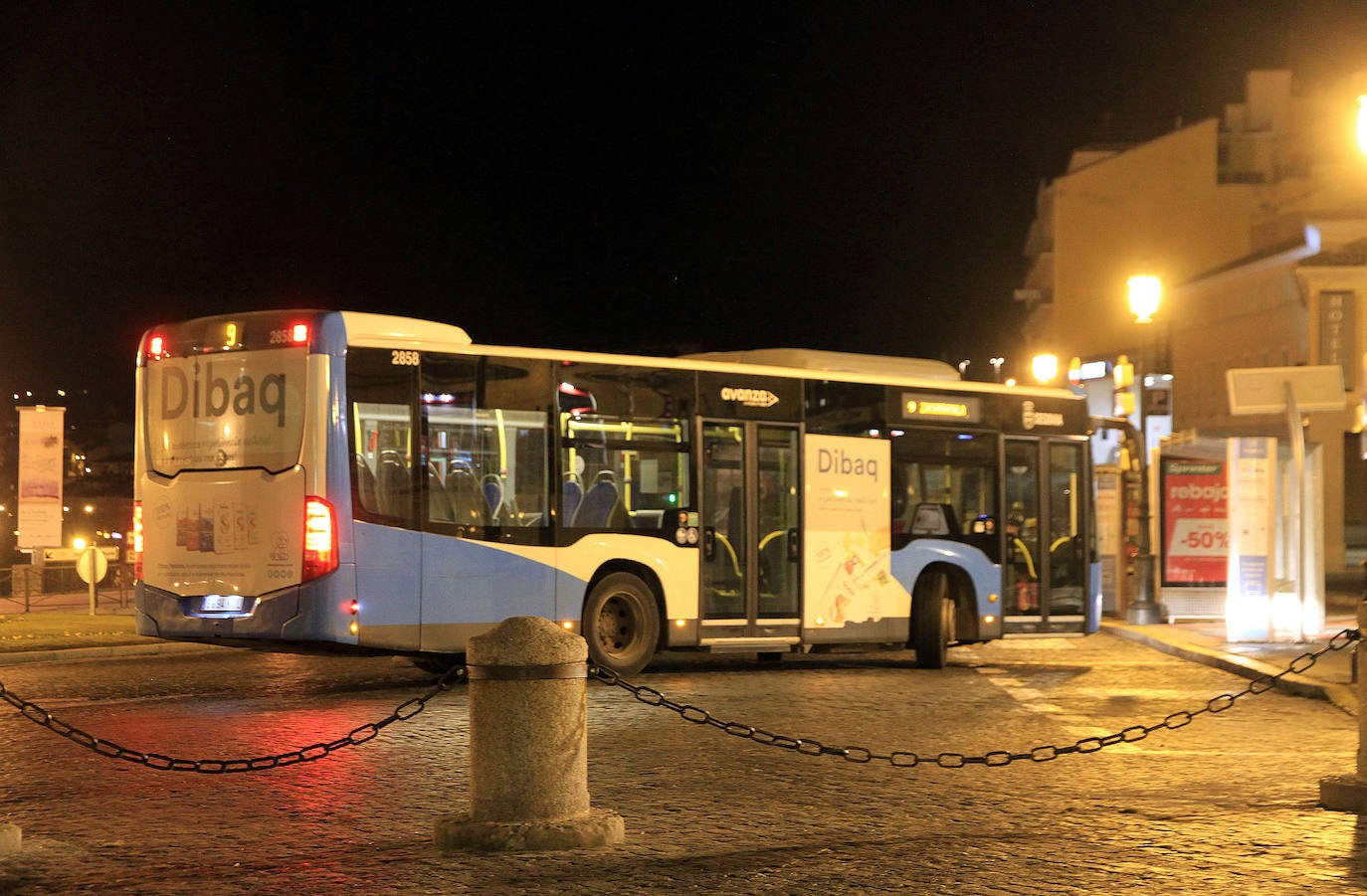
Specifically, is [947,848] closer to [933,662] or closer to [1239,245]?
[933,662]

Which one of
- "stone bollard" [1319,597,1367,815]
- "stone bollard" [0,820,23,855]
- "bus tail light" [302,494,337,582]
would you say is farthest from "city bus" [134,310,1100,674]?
"stone bollard" [1319,597,1367,815]

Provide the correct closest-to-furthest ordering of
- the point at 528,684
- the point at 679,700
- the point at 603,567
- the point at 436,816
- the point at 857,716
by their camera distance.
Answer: the point at 528,684 → the point at 436,816 → the point at 857,716 → the point at 679,700 → the point at 603,567

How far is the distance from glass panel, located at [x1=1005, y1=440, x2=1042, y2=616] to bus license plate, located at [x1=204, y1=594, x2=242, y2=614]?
9.02 meters

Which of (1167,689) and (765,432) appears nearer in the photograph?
(1167,689)

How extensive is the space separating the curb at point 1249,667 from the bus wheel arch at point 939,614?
287cm

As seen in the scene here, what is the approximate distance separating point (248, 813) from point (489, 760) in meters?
1.84

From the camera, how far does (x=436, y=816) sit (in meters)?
8.41

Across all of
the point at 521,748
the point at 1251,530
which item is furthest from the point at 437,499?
the point at 1251,530

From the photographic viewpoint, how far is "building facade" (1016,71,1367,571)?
4844 centimetres

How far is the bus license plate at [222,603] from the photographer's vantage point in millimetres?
13820

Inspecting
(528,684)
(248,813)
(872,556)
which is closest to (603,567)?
(872,556)

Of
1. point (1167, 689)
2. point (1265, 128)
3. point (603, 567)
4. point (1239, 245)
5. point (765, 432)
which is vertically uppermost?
point (1265, 128)

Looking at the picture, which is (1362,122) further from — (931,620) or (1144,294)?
(1144,294)

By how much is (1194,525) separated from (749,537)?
12665mm
